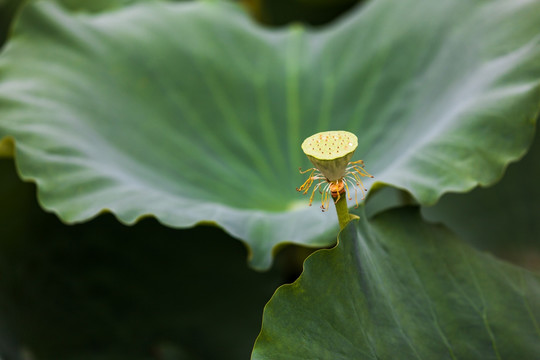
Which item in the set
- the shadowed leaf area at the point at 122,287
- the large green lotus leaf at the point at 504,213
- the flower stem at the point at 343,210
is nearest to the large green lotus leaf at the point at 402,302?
the flower stem at the point at 343,210

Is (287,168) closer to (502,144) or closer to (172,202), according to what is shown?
(172,202)

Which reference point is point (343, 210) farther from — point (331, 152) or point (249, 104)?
point (249, 104)

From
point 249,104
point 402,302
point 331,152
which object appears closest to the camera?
point 331,152

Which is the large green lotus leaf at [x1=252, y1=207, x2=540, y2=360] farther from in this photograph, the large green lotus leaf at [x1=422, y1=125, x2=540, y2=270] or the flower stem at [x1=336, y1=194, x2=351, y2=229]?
the large green lotus leaf at [x1=422, y1=125, x2=540, y2=270]

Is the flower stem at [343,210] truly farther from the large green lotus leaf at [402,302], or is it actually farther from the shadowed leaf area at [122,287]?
the shadowed leaf area at [122,287]

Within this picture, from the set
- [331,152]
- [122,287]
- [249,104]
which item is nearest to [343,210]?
[331,152]

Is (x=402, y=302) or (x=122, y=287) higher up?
(x=402, y=302)
